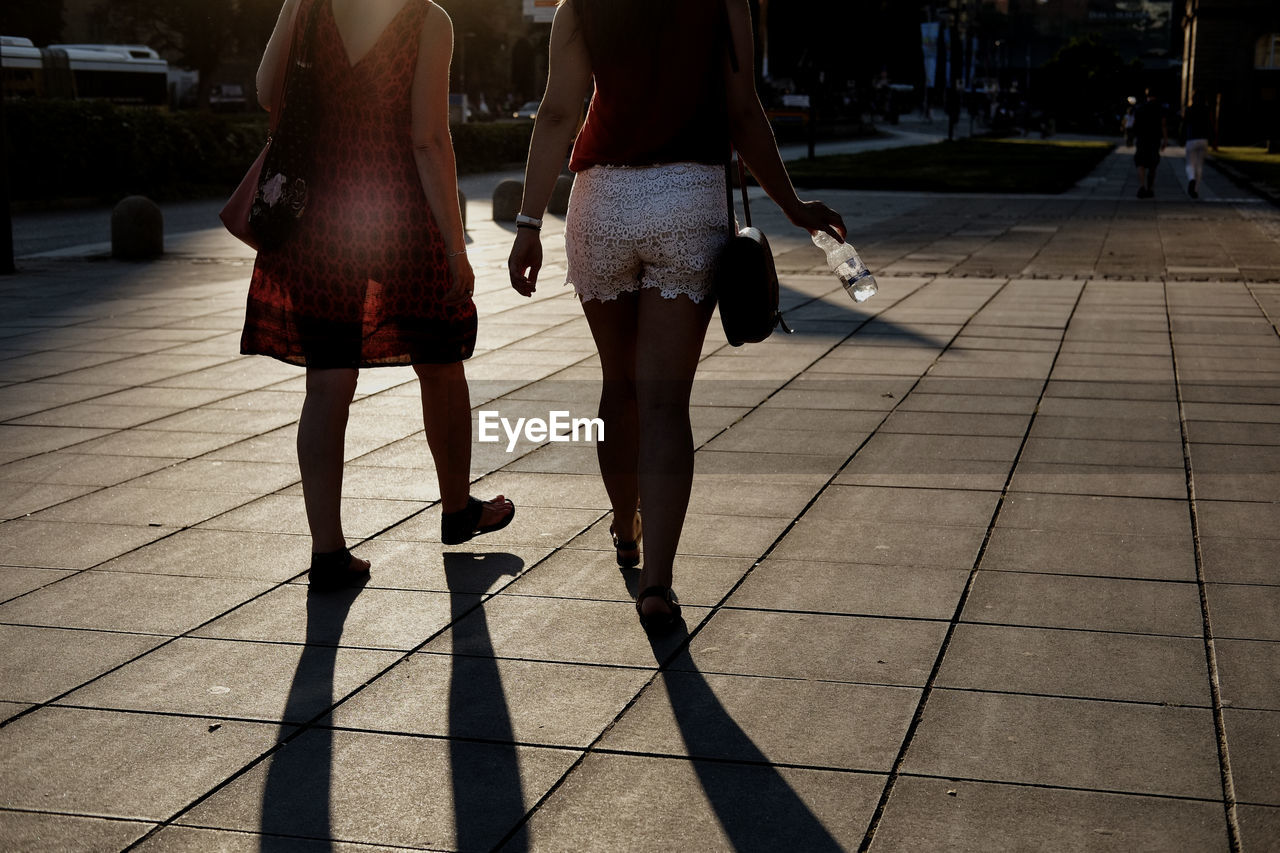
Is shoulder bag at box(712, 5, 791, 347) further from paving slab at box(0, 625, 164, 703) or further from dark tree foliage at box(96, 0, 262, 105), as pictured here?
dark tree foliage at box(96, 0, 262, 105)

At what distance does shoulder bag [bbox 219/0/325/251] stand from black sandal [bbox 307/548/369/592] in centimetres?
90

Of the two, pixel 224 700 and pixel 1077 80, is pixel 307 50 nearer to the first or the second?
pixel 224 700

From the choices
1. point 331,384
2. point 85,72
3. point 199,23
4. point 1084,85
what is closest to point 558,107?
point 331,384

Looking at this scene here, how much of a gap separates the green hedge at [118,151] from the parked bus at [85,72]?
11.8 metres

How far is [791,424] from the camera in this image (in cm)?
679

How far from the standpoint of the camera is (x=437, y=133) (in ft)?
14.5

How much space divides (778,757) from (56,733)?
157 cm

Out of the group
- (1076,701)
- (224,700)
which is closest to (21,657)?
(224,700)

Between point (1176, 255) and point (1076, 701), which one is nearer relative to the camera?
point (1076, 701)

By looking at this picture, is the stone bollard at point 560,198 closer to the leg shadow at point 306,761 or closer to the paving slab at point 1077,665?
the leg shadow at point 306,761

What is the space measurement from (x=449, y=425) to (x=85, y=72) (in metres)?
40.6

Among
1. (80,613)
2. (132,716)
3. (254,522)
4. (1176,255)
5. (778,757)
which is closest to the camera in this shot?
(778,757)

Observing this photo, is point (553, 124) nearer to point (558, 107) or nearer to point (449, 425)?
point (558, 107)

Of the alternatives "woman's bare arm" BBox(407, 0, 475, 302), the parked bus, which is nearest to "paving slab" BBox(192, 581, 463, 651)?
A: "woman's bare arm" BBox(407, 0, 475, 302)
